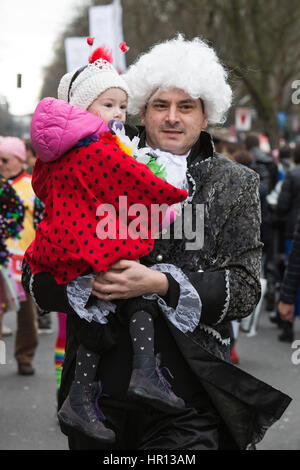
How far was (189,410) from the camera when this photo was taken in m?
2.73

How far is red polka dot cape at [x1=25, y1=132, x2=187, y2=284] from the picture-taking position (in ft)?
8.72

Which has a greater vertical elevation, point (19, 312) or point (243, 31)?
point (243, 31)

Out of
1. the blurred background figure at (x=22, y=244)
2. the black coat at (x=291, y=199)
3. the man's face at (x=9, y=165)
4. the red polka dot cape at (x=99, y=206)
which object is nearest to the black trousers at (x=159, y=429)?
the red polka dot cape at (x=99, y=206)

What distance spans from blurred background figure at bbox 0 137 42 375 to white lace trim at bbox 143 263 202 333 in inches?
179

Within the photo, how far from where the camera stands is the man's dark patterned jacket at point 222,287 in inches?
107

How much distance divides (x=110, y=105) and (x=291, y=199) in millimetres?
6941

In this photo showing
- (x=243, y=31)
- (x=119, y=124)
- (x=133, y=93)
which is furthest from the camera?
(x=243, y=31)

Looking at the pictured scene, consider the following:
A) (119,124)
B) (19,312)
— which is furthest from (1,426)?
(119,124)

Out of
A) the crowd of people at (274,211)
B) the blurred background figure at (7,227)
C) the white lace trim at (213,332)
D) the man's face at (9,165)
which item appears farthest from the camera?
the crowd of people at (274,211)

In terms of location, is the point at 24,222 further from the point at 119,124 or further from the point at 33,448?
the point at 119,124

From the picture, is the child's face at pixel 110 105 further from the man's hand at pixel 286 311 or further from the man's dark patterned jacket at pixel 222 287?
the man's hand at pixel 286 311

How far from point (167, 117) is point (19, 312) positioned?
4877 millimetres

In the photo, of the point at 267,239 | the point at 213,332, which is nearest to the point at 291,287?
the point at 213,332

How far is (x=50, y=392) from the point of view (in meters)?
6.90
